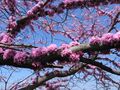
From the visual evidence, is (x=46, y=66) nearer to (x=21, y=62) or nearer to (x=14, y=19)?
(x=21, y=62)

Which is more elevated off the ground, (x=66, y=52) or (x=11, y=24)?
(x=11, y=24)

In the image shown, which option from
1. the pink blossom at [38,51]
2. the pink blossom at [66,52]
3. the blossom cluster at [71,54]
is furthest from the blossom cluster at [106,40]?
the pink blossom at [38,51]

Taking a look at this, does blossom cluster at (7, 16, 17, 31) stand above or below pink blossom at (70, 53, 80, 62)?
above

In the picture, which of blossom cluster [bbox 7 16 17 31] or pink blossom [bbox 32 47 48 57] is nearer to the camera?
pink blossom [bbox 32 47 48 57]

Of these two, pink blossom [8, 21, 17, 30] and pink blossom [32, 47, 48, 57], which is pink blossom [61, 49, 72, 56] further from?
pink blossom [8, 21, 17, 30]

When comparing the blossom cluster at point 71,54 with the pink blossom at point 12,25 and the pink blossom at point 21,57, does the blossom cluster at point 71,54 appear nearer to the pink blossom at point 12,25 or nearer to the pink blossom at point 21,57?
the pink blossom at point 21,57

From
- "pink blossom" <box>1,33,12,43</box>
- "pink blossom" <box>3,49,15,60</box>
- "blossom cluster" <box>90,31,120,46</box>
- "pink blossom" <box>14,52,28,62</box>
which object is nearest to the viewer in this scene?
"blossom cluster" <box>90,31,120,46</box>

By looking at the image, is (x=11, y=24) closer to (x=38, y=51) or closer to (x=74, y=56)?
(x=38, y=51)

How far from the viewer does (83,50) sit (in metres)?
5.32

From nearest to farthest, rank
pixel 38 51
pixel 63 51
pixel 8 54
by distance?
pixel 63 51 < pixel 38 51 < pixel 8 54

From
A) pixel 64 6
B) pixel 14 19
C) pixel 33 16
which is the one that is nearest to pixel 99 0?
pixel 64 6

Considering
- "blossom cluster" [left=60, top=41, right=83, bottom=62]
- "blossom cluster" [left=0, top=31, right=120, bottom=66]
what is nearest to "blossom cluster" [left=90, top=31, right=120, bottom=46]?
"blossom cluster" [left=0, top=31, right=120, bottom=66]

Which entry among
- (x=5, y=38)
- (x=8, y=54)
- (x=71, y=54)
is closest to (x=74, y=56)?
(x=71, y=54)

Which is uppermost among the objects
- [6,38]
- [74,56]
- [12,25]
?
[12,25]
